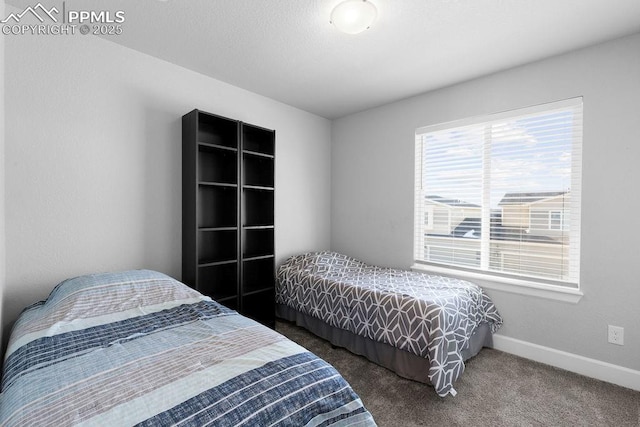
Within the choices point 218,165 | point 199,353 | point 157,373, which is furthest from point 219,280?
point 157,373

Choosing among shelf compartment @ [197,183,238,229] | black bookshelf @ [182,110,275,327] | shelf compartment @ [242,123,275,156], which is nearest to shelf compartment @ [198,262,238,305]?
black bookshelf @ [182,110,275,327]

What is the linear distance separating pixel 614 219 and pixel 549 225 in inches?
15.2

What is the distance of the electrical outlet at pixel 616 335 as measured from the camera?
2012mm

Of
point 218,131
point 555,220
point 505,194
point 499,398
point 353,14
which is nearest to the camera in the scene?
point 353,14

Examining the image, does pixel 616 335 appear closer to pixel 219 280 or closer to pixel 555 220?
pixel 555 220

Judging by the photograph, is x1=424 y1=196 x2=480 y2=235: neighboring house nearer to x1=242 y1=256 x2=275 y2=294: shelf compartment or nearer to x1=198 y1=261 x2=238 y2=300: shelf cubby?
x1=242 y1=256 x2=275 y2=294: shelf compartment

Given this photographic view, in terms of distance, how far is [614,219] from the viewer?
2.05 meters

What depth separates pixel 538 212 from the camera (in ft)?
7.89

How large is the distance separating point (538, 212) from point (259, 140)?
275cm

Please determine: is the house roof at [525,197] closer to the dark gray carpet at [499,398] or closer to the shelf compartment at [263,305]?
the dark gray carpet at [499,398]

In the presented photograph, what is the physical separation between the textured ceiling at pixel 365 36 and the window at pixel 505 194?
545 mm

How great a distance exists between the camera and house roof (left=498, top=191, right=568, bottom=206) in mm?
2336

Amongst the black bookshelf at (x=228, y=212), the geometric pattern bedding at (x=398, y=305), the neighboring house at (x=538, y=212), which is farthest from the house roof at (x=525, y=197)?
the black bookshelf at (x=228, y=212)

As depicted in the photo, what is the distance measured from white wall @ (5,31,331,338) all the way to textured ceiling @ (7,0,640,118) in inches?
9.1
